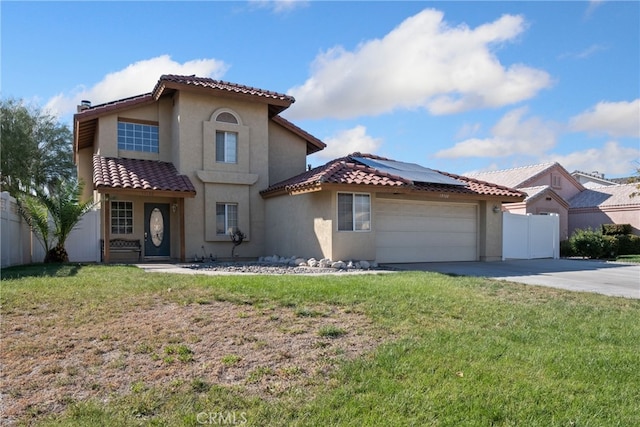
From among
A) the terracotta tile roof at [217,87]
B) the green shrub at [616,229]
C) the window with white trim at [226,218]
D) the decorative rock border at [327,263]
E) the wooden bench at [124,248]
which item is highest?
the terracotta tile roof at [217,87]

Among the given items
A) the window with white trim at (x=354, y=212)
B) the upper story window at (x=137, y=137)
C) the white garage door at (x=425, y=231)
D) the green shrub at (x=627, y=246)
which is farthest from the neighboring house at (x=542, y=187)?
the upper story window at (x=137, y=137)

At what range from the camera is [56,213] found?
15508 mm

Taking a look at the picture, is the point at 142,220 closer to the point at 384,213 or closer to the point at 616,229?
the point at 384,213

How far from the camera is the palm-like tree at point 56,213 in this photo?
1530cm

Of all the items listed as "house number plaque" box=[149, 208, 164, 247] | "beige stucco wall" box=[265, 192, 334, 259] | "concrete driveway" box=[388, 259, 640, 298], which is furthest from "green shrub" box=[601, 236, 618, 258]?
"house number plaque" box=[149, 208, 164, 247]

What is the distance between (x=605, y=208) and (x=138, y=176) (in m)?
30.9

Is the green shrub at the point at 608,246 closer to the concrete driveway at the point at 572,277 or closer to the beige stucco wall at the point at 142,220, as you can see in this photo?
the concrete driveway at the point at 572,277

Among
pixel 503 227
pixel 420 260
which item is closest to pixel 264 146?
pixel 420 260

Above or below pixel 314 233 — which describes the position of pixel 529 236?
below

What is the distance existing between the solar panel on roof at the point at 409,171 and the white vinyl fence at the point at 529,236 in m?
4.00

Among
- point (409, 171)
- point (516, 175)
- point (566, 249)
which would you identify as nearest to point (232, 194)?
point (409, 171)

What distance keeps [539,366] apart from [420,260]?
12.6 m

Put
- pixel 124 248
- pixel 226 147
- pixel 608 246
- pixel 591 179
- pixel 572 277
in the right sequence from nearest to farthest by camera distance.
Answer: pixel 572 277 → pixel 124 248 → pixel 226 147 → pixel 608 246 → pixel 591 179

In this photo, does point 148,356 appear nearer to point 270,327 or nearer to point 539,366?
point 270,327
